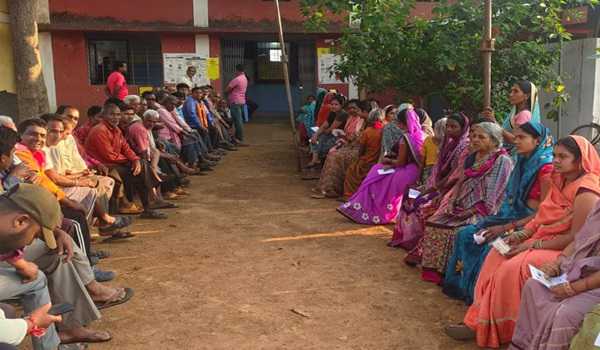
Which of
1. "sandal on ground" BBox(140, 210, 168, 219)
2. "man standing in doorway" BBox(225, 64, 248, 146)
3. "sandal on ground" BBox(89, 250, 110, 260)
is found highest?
"man standing in doorway" BBox(225, 64, 248, 146)

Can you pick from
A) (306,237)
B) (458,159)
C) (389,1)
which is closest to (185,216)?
(306,237)

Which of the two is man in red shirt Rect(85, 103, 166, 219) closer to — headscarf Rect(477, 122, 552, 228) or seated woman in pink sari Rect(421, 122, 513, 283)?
seated woman in pink sari Rect(421, 122, 513, 283)

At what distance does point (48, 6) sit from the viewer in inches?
526

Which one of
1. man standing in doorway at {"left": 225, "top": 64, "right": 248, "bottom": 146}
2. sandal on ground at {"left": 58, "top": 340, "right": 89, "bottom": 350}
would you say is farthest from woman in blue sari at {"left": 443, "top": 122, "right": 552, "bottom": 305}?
man standing in doorway at {"left": 225, "top": 64, "right": 248, "bottom": 146}

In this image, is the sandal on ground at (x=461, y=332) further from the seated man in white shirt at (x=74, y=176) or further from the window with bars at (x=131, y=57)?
the window with bars at (x=131, y=57)

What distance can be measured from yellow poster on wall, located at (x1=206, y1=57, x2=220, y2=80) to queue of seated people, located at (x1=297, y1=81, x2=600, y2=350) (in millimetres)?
8996

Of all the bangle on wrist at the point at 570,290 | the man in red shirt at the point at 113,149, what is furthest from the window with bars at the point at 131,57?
the bangle on wrist at the point at 570,290

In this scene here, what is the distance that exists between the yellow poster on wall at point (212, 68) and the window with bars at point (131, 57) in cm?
125

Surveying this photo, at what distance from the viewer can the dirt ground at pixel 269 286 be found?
330cm

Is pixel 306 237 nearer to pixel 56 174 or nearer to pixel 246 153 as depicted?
pixel 56 174

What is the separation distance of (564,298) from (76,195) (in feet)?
12.6

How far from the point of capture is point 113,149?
5.80 meters

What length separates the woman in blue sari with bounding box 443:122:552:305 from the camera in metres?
3.48

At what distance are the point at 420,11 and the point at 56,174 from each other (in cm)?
1175
